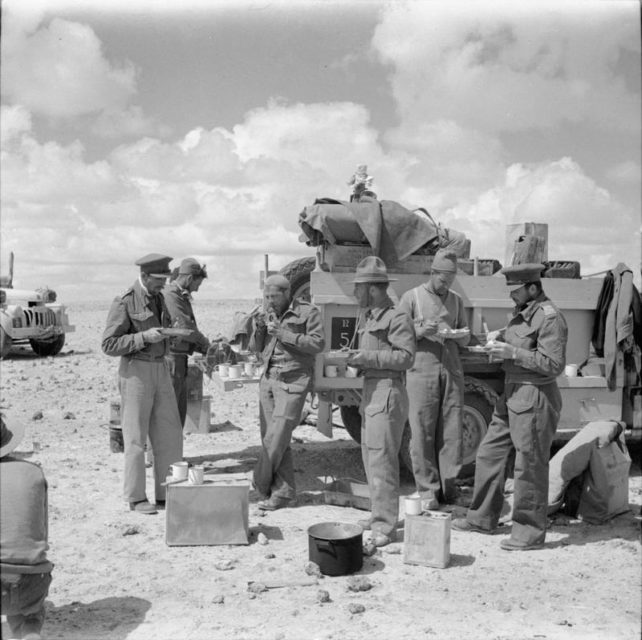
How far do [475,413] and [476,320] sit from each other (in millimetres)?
884

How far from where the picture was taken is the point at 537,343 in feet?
18.5

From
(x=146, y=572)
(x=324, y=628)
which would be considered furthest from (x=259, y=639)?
(x=146, y=572)

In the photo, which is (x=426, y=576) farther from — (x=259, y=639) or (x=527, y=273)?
(x=527, y=273)

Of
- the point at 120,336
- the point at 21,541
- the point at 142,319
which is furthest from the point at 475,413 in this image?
the point at 21,541

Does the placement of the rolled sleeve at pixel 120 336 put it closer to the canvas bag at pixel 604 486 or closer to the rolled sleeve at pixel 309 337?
the rolled sleeve at pixel 309 337

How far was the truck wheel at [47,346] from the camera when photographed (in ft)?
63.0

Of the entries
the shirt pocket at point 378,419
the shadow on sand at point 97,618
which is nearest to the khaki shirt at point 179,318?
the shirt pocket at point 378,419

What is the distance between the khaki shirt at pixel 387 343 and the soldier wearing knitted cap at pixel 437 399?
2.74ft

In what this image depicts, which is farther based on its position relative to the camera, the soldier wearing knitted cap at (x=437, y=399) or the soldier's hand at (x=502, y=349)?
the soldier wearing knitted cap at (x=437, y=399)

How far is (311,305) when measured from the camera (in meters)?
6.71

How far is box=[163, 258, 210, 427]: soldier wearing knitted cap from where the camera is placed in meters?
7.71

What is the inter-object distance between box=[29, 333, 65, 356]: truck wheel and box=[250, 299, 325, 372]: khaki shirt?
45.7 feet

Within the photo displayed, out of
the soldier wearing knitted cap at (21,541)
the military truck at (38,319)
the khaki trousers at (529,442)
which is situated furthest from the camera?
the military truck at (38,319)

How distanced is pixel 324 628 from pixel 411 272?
3.92m
